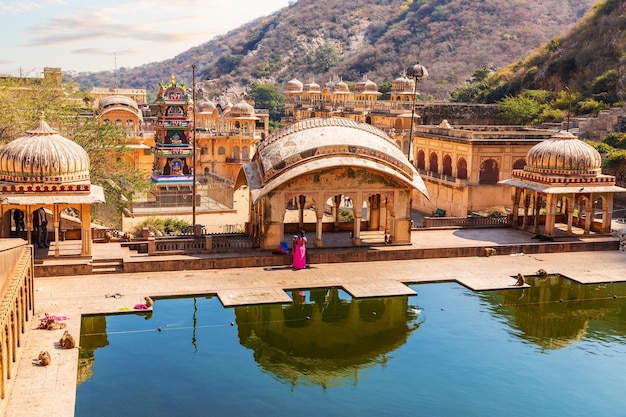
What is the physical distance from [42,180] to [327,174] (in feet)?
27.0

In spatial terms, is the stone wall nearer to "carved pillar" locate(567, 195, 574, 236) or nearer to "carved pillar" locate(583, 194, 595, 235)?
"carved pillar" locate(583, 194, 595, 235)

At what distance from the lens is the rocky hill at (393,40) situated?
99.2 metres

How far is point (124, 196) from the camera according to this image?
28922 mm

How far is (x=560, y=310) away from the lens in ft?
63.8

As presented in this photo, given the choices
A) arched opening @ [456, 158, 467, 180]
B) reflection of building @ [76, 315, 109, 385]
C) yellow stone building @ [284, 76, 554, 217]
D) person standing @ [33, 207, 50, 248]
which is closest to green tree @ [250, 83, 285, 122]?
yellow stone building @ [284, 76, 554, 217]

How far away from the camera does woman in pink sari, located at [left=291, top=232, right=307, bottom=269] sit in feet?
70.7

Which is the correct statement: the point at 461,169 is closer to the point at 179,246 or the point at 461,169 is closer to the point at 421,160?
the point at 421,160

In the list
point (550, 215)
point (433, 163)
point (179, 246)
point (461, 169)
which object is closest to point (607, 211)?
point (550, 215)

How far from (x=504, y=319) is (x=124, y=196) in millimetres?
16473

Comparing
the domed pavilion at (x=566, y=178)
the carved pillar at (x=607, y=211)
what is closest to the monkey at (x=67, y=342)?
the domed pavilion at (x=566, y=178)

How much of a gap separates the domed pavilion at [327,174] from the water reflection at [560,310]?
464 cm

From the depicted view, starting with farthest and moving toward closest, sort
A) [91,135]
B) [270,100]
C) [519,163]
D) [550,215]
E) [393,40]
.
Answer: [393,40] → [270,100] → [519,163] → [91,135] → [550,215]

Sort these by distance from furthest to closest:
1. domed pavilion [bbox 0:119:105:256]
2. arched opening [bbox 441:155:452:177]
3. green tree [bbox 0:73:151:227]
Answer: arched opening [bbox 441:155:452:177] < green tree [bbox 0:73:151:227] < domed pavilion [bbox 0:119:105:256]

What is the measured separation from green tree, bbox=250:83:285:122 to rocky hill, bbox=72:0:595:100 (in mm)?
14991
